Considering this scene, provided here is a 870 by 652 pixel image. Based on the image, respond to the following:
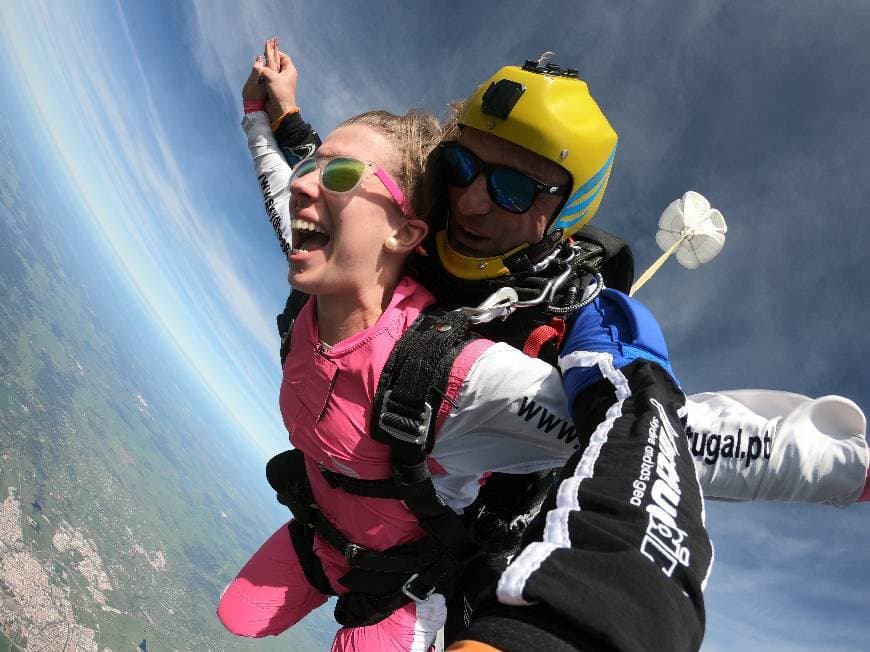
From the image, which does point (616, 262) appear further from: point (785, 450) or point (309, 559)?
point (309, 559)

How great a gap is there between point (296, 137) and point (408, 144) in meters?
0.98

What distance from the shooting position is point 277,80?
8.54 feet

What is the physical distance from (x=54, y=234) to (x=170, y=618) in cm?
15610

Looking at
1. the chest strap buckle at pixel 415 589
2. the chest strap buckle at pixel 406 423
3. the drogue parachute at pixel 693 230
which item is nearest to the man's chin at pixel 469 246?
the chest strap buckle at pixel 406 423

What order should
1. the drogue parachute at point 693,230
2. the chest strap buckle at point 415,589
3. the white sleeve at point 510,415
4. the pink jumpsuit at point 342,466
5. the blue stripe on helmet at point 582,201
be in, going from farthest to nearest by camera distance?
the drogue parachute at point 693,230
the chest strap buckle at point 415,589
the blue stripe on helmet at point 582,201
the pink jumpsuit at point 342,466
the white sleeve at point 510,415

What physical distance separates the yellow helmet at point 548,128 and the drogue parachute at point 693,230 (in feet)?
7.23

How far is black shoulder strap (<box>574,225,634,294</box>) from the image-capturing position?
2.07 metres

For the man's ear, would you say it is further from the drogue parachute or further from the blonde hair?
the drogue parachute

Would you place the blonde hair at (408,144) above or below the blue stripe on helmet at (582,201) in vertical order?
below

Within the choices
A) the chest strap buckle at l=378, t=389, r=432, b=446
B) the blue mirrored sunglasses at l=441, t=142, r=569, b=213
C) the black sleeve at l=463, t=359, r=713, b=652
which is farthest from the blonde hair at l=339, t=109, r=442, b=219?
the black sleeve at l=463, t=359, r=713, b=652

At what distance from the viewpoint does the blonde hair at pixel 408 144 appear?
1.86 metres

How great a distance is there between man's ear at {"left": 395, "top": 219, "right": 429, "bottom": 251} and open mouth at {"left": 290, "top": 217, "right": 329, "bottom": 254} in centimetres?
29

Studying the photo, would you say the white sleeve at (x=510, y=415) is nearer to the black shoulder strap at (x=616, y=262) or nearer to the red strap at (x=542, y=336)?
the red strap at (x=542, y=336)

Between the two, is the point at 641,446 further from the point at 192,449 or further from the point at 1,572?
the point at 192,449
